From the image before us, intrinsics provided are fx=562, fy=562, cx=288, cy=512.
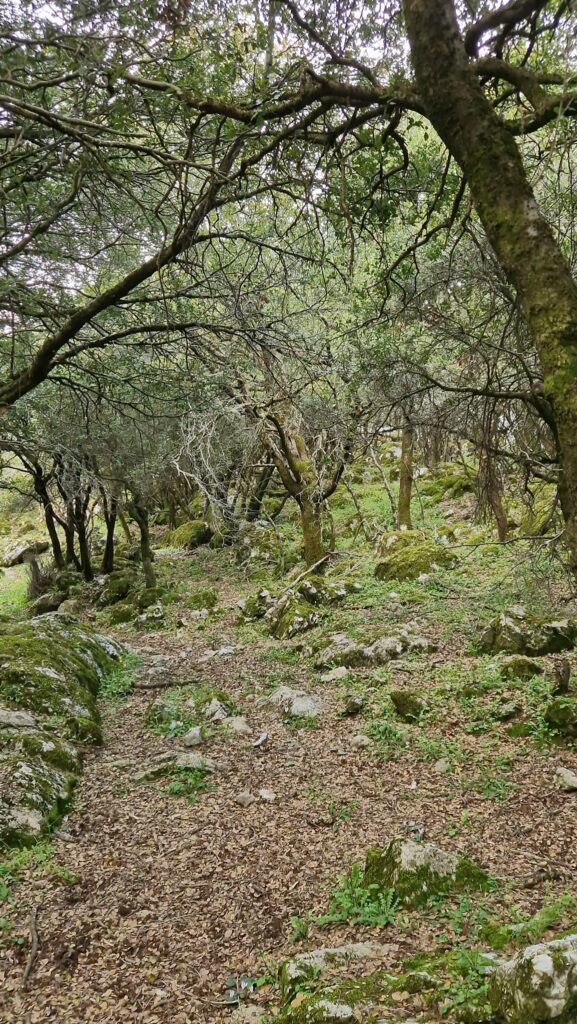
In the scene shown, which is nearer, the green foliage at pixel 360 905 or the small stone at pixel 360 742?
the green foliage at pixel 360 905

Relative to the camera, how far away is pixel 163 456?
47.9ft

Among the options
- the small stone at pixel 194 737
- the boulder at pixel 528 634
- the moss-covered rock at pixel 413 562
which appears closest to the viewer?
the small stone at pixel 194 737

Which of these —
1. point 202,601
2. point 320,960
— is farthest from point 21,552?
point 320,960

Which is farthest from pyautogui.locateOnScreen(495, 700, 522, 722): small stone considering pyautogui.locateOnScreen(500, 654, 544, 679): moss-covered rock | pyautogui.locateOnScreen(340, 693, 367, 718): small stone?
pyautogui.locateOnScreen(340, 693, 367, 718): small stone

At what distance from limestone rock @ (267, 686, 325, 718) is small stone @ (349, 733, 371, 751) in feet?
2.86

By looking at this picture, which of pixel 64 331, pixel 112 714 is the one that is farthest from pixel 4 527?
pixel 64 331

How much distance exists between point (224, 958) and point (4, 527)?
107 ft

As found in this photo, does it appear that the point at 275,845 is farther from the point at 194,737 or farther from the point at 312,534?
the point at 312,534

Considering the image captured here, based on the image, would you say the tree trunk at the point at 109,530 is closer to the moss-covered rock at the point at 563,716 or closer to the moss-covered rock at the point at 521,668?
the moss-covered rock at the point at 521,668

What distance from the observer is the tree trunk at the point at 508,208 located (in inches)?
71.2

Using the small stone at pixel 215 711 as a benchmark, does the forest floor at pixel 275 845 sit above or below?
below

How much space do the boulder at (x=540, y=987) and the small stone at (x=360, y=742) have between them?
3472 millimetres

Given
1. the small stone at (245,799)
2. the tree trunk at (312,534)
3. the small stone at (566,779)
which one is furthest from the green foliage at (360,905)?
the tree trunk at (312,534)

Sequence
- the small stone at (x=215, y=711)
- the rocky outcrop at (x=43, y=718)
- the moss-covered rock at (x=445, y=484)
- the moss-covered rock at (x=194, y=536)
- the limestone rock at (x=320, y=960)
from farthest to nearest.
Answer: the moss-covered rock at (x=194, y=536) < the moss-covered rock at (x=445, y=484) < the small stone at (x=215, y=711) < the rocky outcrop at (x=43, y=718) < the limestone rock at (x=320, y=960)
